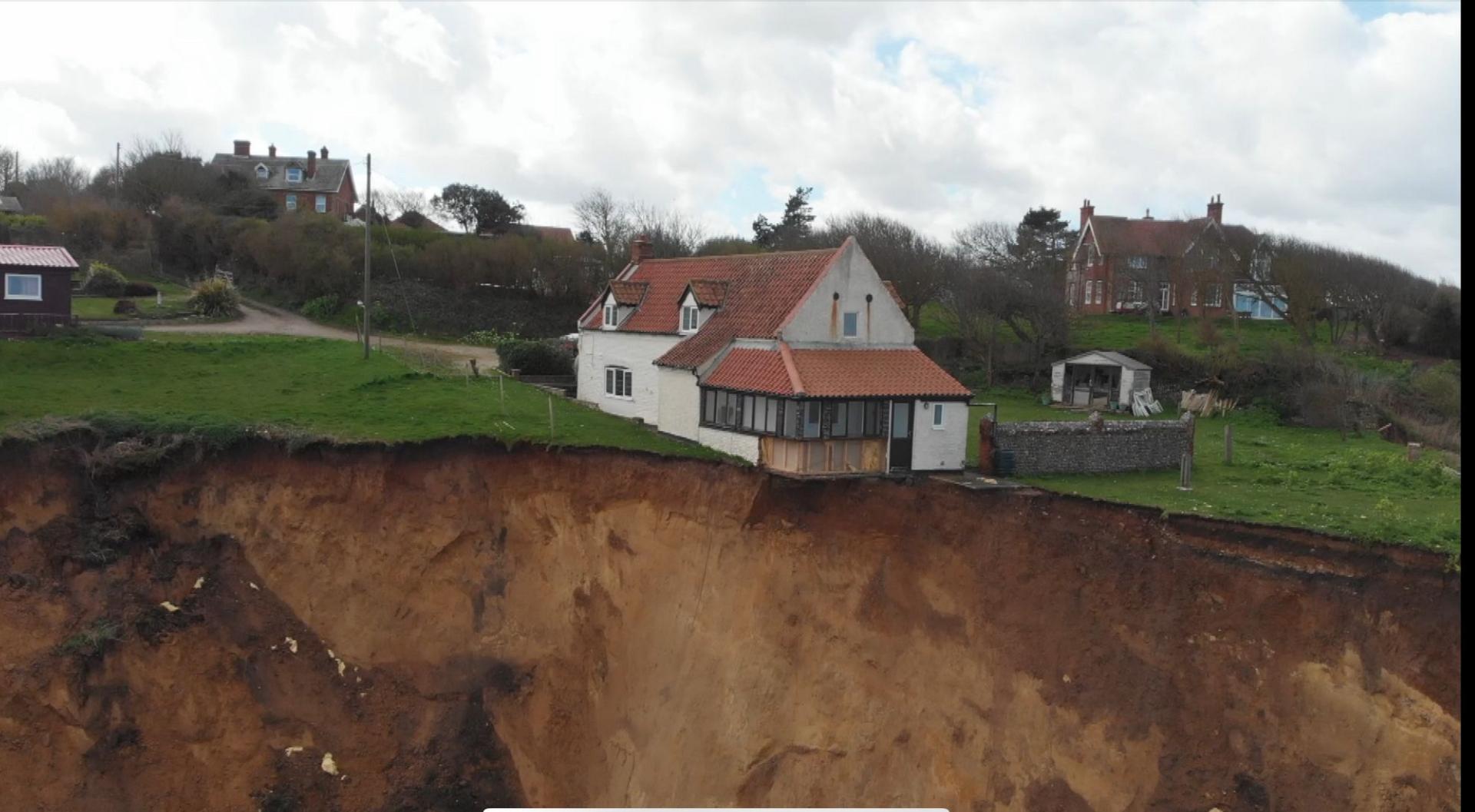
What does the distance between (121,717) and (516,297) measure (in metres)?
26.8

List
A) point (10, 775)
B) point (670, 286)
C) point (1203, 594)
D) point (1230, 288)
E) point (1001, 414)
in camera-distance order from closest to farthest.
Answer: point (1203, 594), point (10, 775), point (670, 286), point (1001, 414), point (1230, 288)

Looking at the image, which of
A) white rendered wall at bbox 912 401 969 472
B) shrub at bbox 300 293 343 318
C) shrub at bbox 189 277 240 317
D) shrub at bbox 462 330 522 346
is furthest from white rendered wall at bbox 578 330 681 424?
shrub at bbox 300 293 343 318

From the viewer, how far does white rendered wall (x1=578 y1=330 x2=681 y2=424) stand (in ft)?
85.4

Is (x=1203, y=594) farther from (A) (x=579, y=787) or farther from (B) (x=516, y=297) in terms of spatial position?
(B) (x=516, y=297)

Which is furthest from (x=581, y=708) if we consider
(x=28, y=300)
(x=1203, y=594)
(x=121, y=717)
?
(x=28, y=300)

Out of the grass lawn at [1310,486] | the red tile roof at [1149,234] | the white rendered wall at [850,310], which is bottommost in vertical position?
the grass lawn at [1310,486]

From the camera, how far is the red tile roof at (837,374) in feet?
69.2

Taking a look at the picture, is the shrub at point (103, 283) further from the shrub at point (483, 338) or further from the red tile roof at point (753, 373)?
the red tile roof at point (753, 373)

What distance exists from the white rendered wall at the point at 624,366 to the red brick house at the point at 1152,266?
23.3 m

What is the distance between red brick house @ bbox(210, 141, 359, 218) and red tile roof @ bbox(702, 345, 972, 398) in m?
40.4

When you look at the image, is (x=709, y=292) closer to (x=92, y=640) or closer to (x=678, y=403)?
(x=678, y=403)

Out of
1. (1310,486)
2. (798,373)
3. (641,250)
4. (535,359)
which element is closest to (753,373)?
(798,373)

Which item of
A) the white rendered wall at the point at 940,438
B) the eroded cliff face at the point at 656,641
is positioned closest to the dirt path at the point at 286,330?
the eroded cliff face at the point at 656,641

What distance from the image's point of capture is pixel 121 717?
67.1ft
